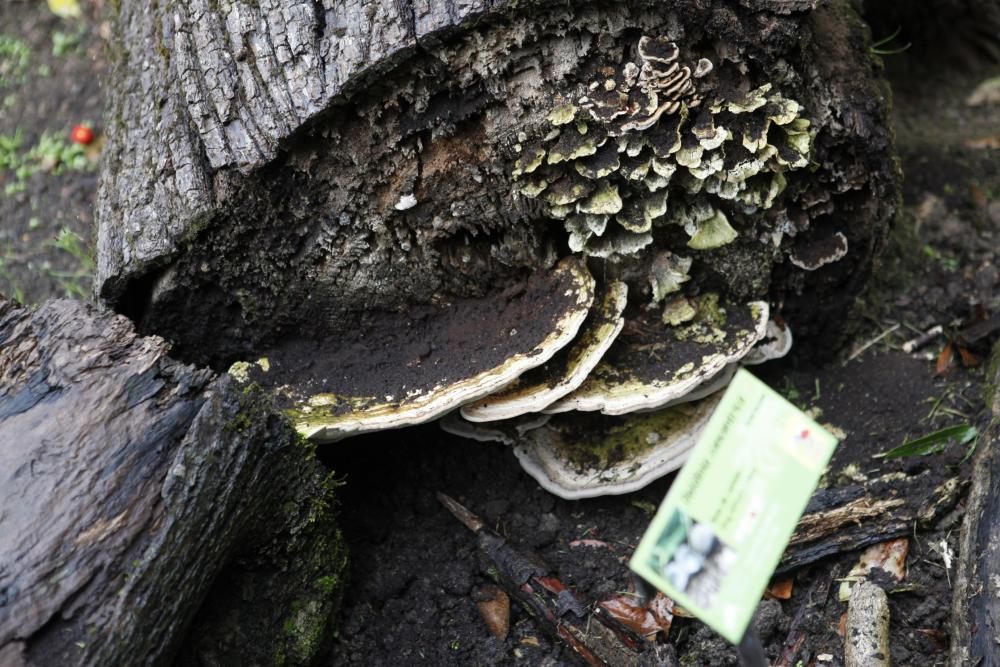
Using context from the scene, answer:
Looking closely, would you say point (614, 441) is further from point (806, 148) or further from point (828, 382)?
point (806, 148)

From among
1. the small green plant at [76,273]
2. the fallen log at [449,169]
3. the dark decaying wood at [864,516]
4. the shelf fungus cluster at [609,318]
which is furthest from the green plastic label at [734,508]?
the small green plant at [76,273]

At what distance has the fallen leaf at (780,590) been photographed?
10.8 ft

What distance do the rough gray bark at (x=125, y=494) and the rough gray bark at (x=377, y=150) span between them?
0.62 m

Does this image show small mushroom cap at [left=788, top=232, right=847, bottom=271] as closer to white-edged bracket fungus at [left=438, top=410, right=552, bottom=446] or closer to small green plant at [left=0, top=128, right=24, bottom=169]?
white-edged bracket fungus at [left=438, top=410, right=552, bottom=446]

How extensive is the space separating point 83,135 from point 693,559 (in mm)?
5006

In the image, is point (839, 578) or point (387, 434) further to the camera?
point (387, 434)

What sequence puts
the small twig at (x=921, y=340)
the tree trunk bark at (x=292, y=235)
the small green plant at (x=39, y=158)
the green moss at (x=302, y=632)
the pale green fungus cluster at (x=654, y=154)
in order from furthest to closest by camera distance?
the small green plant at (x=39, y=158), the small twig at (x=921, y=340), the green moss at (x=302, y=632), the pale green fungus cluster at (x=654, y=154), the tree trunk bark at (x=292, y=235)

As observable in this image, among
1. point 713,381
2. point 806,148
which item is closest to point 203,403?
point 713,381

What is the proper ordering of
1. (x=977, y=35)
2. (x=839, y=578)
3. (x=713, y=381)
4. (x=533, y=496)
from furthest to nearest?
1. (x=977, y=35)
2. (x=533, y=496)
3. (x=713, y=381)
4. (x=839, y=578)

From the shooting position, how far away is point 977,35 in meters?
5.58

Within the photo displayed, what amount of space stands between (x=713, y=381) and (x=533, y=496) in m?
0.92

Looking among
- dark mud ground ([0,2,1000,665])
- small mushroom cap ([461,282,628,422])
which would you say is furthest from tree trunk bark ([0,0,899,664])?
dark mud ground ([0,2,1000,665])

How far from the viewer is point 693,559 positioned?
6.68ft

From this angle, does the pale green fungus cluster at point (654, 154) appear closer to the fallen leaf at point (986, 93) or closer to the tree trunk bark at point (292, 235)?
the tree trunk bark at point (292, 235)
